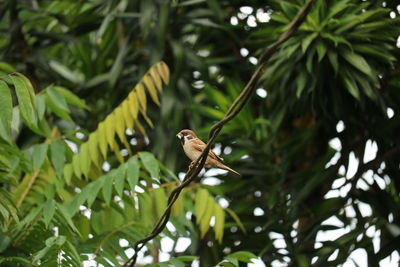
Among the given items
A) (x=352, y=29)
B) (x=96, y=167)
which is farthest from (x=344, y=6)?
(x=96, y=167)

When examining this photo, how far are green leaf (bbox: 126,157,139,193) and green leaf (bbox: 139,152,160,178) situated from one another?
59 millimetres

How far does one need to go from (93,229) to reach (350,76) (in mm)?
2270

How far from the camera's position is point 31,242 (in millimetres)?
5312

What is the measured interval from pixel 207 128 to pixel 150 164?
165 cm

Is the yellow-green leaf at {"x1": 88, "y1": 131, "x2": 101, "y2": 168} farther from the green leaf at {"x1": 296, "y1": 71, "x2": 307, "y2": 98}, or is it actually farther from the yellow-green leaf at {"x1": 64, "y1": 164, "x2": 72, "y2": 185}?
the green leaf at {"x1": 296, "y1": 71, "x2": 307, "y2": 98}

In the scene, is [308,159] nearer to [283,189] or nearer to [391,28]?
[283,189]

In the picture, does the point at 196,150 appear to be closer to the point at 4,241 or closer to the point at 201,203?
the point at 201,203

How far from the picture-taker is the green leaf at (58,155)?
575 centimetres

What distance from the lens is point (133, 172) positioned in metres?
5.29

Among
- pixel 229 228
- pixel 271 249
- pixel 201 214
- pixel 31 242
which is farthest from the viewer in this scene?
pixel 229 228

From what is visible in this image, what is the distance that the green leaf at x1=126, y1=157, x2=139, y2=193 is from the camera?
5.13m

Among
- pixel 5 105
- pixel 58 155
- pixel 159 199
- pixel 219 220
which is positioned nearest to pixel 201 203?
pixel 219 220

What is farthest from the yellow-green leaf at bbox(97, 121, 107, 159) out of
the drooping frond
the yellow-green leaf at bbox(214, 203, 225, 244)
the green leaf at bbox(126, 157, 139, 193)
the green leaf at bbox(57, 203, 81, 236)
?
the yellow-green leaf at bbox(214, 203, 225, 244)

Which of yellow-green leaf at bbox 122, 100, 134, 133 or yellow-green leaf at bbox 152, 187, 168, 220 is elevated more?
yellow-green leaf at bbox 122, 100, 134, 133
